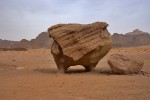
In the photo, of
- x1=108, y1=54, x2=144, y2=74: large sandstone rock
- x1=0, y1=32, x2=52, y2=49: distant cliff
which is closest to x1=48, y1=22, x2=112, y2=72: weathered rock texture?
x1=108, y1=54, x2=144, y2=74: large sandstone rock

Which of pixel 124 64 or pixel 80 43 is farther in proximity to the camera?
pixel 80 43

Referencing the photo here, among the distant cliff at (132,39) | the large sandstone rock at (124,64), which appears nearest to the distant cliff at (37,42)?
the distant cliff at (132,39)

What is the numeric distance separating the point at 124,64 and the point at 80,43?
7.15 feet

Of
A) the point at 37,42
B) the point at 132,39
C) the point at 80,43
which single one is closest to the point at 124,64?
the point at 80,43

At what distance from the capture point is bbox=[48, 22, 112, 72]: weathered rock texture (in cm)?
1470

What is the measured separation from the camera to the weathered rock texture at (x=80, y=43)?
1470 cm

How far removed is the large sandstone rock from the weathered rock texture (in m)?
1.03

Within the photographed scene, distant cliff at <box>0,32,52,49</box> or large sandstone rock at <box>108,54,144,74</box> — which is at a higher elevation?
distant cliff at <box>0,32,52,49</box>

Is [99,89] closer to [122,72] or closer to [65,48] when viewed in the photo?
[122,72]

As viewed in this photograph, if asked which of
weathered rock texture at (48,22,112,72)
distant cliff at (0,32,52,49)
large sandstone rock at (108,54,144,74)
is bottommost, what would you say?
large sandstone rock at (108,54,144,74)

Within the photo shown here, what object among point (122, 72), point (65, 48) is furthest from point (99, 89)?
point (65, 48)

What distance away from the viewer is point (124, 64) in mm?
14148

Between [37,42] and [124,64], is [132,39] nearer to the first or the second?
[37,42]

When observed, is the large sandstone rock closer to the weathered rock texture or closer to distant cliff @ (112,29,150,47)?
the weathered rock texture
